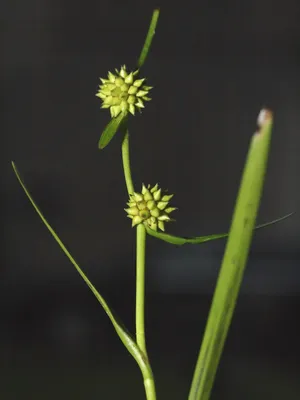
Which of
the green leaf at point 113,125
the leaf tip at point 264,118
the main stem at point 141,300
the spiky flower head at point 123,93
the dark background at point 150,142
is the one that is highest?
the dark background at point 150,142

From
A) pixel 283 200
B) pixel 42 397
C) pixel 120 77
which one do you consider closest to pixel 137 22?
pixel 283 200

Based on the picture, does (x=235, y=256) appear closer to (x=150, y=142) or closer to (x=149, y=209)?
(x=149, y=209)

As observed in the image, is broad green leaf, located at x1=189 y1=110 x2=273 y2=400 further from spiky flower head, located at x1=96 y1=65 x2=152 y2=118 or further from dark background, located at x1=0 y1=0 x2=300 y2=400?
dark background, located at x1=0 y1=0 x2=300 y2=400

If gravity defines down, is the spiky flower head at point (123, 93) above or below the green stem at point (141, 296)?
above

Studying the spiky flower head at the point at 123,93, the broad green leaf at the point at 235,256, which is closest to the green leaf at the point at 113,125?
the spiky flower head at the point at 123,93

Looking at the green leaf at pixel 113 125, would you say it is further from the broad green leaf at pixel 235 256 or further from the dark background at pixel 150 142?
the dark background at pixel 150 142
